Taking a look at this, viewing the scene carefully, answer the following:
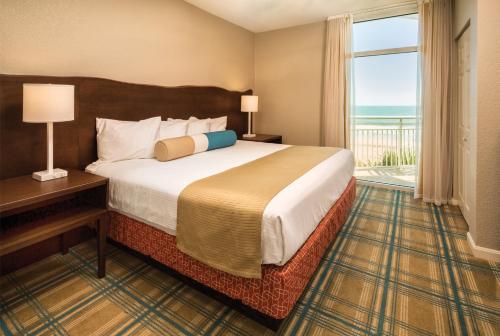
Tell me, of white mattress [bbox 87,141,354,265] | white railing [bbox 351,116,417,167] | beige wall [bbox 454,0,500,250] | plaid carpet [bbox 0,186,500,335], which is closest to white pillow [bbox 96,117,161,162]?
white mattress [bbox 87,141,354,265]

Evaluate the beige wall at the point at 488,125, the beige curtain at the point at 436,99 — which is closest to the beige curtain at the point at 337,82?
the beige curtain at the point at 436,99

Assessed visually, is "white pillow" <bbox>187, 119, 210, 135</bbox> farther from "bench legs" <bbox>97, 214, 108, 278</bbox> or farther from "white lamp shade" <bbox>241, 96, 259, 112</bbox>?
"bench legs" <bbox>97, 214, 108, 278</bbox>

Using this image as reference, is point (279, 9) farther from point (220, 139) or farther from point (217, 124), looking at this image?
point (220, 139)

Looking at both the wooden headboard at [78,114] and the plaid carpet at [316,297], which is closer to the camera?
the plaid carpet at [316,297]

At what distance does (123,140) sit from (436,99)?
12.2 feet

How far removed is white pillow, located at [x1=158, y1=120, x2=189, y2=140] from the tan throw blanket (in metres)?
1.25

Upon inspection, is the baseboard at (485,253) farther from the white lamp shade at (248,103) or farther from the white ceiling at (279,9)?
the white lamp shade at (248,103)

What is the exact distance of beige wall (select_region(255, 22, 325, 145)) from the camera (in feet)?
14.9

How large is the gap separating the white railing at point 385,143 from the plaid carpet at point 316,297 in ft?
10.9

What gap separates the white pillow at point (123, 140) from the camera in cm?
249

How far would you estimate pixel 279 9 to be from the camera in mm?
3904

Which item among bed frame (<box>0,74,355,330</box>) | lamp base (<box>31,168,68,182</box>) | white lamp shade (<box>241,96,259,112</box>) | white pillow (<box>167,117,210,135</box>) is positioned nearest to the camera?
bed frame (<box>0,74,355,330</box>)

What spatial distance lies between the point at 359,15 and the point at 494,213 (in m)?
3.19

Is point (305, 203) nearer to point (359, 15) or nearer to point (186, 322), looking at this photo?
point (186, 322)
